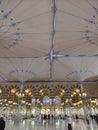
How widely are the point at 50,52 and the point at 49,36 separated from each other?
161 cm

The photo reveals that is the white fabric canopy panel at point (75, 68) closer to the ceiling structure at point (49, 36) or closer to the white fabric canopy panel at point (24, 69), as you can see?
the ceiling structure at point (49, 36)

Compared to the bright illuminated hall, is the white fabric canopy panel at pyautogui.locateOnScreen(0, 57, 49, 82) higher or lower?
higher

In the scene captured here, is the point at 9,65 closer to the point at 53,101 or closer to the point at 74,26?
the point at 53,101

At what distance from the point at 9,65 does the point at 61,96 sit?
4.62m

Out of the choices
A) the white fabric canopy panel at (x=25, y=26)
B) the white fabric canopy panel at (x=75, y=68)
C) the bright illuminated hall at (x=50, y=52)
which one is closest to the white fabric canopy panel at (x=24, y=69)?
the bright illuminated hall at (x=50, y=52)

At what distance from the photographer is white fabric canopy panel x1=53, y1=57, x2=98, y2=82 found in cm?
905

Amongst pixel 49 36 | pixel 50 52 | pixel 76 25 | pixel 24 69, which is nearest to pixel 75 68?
pixel 50 52

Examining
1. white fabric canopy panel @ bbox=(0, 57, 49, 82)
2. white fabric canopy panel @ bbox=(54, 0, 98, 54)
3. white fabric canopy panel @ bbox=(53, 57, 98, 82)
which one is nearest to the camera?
white fabric canopy panel @ bbox=(54, 0, 98, 54)

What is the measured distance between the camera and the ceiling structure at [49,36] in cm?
→ 474

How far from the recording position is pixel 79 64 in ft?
31.5

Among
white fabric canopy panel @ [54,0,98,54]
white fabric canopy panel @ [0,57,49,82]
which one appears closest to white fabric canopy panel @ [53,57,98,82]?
white fabric canopy panel @ [0,57,49,82]

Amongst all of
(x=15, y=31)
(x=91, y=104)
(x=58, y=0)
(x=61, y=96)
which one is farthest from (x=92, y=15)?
(x=91, y=104)

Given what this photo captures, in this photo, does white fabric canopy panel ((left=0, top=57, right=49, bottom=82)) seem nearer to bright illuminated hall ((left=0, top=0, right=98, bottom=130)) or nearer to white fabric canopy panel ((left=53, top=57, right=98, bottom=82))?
bright illuminated hall ((left=0, top=0, right=98, bottom=130))

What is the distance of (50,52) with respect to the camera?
306 inches
